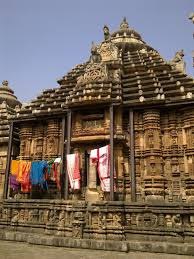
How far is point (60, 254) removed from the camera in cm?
913

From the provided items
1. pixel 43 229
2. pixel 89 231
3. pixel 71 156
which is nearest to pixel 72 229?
pixel 89 231

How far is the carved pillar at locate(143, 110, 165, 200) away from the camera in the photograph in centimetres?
1625

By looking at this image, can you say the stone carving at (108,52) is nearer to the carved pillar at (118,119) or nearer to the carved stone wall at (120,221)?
the carved pillar at (118,119)

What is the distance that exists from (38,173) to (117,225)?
894 centimetres

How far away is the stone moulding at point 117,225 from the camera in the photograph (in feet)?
34.4

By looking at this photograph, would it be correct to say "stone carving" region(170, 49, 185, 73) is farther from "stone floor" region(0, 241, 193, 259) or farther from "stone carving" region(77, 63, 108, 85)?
"stone floor" region(0, 241, 193, 259)

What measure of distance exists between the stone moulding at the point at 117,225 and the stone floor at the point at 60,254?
17.8 inches

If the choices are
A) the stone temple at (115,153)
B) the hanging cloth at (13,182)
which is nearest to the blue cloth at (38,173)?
the stone temple at (115,153)

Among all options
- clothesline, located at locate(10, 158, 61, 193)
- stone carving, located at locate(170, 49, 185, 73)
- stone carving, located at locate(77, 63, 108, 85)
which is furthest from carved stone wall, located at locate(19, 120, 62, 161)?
stone carving, located at locate(170, 49, 185, 73)

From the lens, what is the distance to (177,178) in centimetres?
1684

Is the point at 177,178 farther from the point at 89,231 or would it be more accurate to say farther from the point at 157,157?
the point at 89,231

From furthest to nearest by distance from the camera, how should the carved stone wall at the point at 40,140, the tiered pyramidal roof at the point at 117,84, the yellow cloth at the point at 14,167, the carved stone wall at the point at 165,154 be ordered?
the carved stone wall at the point at 40,140
the yellow cloth at the point at 14,167
the tiered pyramidal roof at the point at 117,84
the carved stone wall at the point at 165,154

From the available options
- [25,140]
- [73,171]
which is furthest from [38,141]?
[73,171]

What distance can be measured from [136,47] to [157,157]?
691 inches
